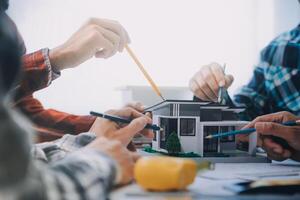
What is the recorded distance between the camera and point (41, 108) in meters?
1.16

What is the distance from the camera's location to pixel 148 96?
121 cm

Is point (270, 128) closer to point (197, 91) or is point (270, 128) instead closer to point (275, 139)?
point (275, 139)

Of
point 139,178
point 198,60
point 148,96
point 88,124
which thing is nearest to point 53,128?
point 88,124

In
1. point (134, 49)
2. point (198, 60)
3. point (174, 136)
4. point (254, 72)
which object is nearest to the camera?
point (174, 136)

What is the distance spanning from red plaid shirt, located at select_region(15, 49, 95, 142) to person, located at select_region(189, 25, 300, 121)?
2.09ft

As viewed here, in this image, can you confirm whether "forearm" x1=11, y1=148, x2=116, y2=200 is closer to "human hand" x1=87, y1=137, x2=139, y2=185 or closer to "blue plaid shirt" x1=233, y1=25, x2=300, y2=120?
"human hand" x1=87, y1=137, x2=139, y2=185

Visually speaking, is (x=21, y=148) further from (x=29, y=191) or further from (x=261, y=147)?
(x=261, y=147)

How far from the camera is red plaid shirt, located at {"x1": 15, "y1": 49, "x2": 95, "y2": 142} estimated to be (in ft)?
3.20

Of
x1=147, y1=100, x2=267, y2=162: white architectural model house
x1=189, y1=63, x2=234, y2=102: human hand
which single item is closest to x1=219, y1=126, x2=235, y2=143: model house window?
x1=147, y1=100, x2=267, y2=162: white architectural model house

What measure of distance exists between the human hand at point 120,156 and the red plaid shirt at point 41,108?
Answer: 40cm

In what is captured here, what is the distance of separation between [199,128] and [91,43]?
0.34 metres

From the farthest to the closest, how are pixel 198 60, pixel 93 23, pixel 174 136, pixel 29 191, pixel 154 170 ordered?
pixel 198 60 < pixel 93 23 < pixel 174 136 < pixel 154 170 < pixel 29 191

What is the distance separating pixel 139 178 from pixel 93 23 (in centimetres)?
→ 57

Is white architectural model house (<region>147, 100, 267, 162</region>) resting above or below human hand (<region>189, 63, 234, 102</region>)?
below
